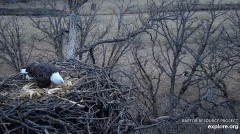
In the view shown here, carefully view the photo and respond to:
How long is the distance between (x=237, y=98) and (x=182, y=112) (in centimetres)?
329

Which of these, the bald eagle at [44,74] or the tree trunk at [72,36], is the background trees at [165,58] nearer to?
the tree trunk at [72,36]

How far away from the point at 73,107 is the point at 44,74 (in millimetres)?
807

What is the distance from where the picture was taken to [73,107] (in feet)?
13.8

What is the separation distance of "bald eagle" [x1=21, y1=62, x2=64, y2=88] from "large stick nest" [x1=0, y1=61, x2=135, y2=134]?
0.20 meters

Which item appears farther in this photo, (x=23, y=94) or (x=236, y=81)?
(x=236, y=81)

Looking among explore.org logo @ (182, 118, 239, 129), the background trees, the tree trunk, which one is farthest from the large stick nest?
explore.org logo @ (182, 118, 239, 129)

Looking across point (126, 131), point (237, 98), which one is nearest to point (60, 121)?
point (126, 131)

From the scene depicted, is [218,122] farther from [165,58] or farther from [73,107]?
[73,107]

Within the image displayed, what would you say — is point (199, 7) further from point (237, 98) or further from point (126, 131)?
point (126, 131)

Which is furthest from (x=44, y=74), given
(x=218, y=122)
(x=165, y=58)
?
(x=165, y=58)

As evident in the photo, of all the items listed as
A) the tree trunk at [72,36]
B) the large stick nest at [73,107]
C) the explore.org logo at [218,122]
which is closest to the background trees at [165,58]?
the tree trunk at [72,36]

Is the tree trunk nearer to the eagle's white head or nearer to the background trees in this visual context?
the background trees

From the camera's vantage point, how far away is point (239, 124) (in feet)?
28.7

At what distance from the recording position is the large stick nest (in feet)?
13.0
